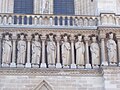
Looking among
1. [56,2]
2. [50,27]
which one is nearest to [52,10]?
[56,2]

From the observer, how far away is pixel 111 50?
49.6 feet

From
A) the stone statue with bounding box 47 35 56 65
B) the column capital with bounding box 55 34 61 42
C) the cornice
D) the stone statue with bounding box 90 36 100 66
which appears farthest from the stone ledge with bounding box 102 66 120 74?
the column capital with bounding box 55 34 61 42

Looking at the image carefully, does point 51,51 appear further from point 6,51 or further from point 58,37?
point 6,51

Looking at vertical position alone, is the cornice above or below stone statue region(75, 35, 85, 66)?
above

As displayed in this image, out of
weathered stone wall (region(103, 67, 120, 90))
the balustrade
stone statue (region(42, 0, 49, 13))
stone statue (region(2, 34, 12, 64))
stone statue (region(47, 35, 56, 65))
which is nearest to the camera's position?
weathered stone wall (region(103, 67, 120, 90))

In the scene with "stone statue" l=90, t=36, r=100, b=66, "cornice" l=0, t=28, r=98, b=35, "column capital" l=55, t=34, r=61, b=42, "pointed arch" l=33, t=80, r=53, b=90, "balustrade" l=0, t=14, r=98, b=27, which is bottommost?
"pointed arch" l=33, t=80, r=53, b=90

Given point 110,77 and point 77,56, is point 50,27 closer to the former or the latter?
point 77,56

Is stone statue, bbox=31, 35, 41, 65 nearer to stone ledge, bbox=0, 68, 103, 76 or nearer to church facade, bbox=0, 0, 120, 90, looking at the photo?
church facade, bbox=0, 0, 120, 90

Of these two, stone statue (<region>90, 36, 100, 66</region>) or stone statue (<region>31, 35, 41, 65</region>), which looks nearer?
stone statue (<region>31, 35, 41, 65</region>)

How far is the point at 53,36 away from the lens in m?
15.4

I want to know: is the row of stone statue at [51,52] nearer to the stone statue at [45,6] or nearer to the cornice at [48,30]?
the cornice at [48,30]

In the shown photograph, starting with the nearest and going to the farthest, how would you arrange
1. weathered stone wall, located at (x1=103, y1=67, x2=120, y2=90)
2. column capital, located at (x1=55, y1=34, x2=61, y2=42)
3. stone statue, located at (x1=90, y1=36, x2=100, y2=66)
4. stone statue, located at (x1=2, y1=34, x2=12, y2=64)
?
1. weathered stone wall, located at (x1=103, y1=67, x2=120, y2=90)
2. stone statue, located at (x1=2, y1=34, x2=12, y2=64)
3. stone statue, located at (x1=90, y1=36, x2=100, y2=66)
4. column capital, located at (x1=55, y1=34, x2=61, y2=42)

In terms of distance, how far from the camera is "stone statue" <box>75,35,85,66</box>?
49.6 ft

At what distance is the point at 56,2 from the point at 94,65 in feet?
11.6
